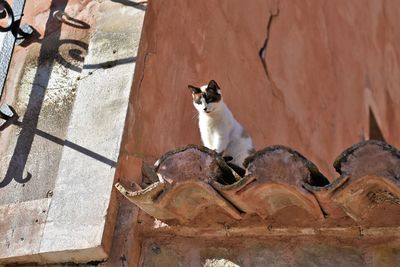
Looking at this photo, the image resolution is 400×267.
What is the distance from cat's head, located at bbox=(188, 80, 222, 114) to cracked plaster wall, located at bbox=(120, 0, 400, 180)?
71mm

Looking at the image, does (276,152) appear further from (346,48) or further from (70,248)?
(346,48)

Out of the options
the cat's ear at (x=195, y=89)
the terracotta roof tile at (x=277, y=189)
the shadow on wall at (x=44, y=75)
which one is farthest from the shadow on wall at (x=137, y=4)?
the terracotta roof tile at (x=277, y=189)

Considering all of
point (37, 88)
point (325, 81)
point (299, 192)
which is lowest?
point (325, 81)

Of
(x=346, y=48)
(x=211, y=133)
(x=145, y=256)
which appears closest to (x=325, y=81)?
(x=346, y=48)

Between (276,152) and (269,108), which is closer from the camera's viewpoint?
(276,152)

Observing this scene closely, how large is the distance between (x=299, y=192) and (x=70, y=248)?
1140 millimetres

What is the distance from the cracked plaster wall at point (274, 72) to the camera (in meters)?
4.71

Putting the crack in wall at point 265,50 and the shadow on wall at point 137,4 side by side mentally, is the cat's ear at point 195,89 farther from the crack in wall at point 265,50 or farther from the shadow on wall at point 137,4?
the crack in wall at point 265,50

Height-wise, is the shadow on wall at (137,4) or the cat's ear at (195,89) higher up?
the shadow on wall at (137,4)

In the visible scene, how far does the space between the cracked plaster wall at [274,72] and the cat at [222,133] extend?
0.22 feet

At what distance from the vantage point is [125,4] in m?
4.86

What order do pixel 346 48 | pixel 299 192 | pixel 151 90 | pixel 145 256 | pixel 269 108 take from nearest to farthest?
pixel 299 192 < pixel 145 256 < pixel 151 90 < pixel 269 108 < pixel 346 48

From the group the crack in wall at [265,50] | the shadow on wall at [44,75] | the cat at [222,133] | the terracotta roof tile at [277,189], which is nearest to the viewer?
the terracotta roof tile at [277,189]

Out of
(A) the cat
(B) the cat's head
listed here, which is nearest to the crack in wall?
(A) the cat
